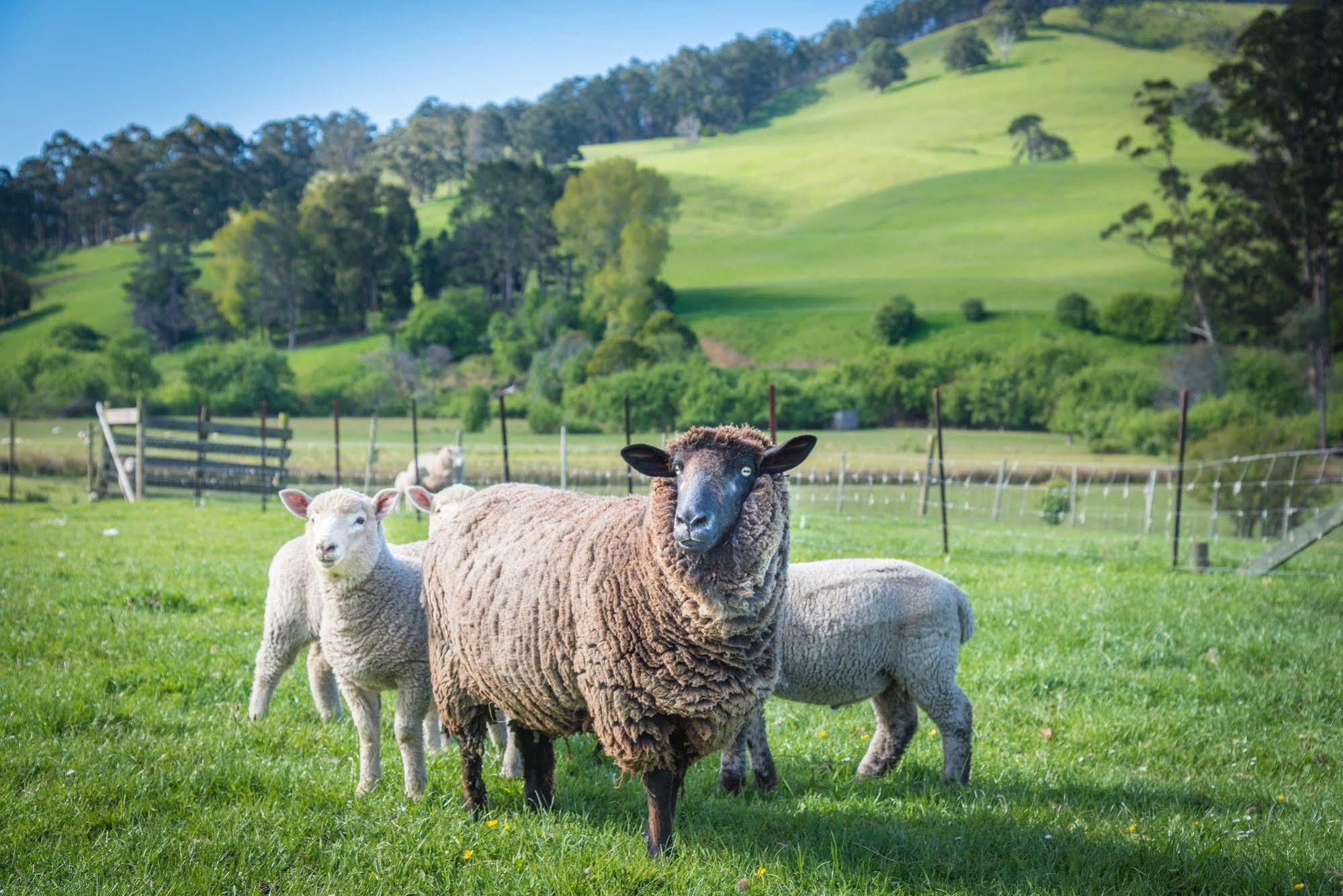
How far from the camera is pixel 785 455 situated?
14.4ft

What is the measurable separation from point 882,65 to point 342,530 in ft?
488

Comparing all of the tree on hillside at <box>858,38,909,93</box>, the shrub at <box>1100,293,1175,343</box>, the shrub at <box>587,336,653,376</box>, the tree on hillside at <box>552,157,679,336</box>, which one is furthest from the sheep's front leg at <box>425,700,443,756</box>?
the tree on hillside at <box>858,38,909,93</box>

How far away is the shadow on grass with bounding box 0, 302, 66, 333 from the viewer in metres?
76.2

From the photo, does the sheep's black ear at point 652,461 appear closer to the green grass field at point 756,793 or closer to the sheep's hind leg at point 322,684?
the green grass field at point 756,793

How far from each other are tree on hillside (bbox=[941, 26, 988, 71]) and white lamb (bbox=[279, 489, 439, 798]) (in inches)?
5726

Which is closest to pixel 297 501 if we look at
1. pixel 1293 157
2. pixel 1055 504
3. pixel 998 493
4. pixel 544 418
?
pixel 998 493

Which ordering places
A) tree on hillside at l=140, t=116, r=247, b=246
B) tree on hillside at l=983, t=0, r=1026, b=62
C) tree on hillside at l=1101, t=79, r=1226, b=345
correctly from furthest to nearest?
tree on hillside at l=983, t=0, r=1026, b=62
tree on hillside at l=140, t=116, r=247, b=246
tree on hillside at l=1101, t=79, r=1226, b=345

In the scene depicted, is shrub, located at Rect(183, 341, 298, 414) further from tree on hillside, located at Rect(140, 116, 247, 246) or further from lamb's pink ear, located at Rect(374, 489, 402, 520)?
lamb's pink ear, located at Rect(374, 489, 402, 520)

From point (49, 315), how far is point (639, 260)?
4632cm

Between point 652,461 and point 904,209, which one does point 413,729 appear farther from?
point 904,209

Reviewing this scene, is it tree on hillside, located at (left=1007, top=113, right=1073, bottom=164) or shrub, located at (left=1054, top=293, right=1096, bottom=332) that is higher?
tree on hillside, located at (left=1007, top=113, right=1073, bottom=164)

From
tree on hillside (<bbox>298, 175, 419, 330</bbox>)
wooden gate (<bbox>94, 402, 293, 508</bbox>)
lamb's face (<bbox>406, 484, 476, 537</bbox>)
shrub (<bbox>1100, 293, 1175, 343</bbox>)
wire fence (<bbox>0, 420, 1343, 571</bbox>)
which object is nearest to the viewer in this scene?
lamb's face (<bbox>406, 484, 476, 537</bbox>)

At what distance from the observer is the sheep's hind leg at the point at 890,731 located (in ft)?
19.3

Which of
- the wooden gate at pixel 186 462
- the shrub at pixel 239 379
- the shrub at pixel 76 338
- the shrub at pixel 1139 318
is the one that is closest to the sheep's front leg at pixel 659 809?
the wooden gate at pixel 186 462
